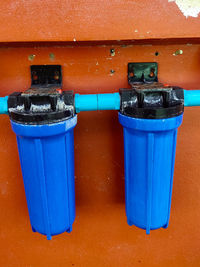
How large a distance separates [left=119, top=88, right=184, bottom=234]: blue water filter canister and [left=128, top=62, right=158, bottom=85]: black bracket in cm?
12

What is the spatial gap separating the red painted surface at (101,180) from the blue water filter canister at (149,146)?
13 cm

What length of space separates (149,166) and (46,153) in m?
0.23

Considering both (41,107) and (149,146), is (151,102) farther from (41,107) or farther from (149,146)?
(41,107)

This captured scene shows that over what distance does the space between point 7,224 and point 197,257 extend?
0.65m

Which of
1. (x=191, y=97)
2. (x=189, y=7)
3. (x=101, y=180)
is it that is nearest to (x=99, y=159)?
(x=101, y=180)

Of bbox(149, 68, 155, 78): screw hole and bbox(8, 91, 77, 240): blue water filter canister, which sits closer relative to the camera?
bbox(8, 91, 77, 240): blue water filter canister

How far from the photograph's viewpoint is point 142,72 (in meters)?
0.64

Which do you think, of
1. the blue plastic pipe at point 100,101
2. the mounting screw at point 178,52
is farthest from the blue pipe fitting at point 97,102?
the mounting screw at point 178,52

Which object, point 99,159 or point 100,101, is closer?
point 100,101

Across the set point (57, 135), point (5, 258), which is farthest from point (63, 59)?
point (5, 258)

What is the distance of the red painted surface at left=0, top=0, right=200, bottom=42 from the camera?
1.71 ft

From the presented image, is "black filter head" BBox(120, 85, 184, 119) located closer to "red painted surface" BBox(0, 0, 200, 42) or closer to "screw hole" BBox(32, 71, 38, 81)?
"red painted surface" BBox(0, 0, 200, 42)

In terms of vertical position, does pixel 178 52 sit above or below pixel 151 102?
above

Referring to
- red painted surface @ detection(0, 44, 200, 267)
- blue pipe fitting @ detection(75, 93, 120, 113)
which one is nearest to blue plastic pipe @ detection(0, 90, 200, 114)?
blue pipe fitting @ detection(75, 93, 120, 113)
